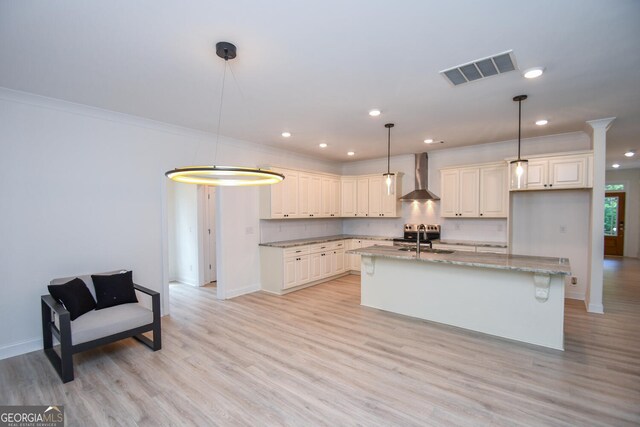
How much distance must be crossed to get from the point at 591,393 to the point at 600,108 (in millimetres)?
3287

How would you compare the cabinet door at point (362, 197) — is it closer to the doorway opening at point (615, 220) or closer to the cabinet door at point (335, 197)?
the cabinet door at point (335, 197)

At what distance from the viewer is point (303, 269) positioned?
5.75m

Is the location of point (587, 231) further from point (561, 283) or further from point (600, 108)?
point (561, 283)

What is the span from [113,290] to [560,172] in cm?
633

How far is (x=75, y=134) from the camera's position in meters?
3.56

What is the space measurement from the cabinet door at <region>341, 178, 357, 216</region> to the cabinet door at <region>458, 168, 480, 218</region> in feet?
7.73

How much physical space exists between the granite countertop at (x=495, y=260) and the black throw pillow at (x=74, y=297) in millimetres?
3307

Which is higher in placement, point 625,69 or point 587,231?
point 625,69

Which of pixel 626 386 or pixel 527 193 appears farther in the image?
pixel 527 193

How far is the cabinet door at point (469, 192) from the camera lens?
549 cm

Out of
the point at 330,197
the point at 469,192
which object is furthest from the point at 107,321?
the point at 469,192

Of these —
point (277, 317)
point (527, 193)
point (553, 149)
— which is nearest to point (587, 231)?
point (527, 193)

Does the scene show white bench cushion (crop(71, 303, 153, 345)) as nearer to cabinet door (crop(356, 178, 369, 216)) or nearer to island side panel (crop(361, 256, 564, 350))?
island side panel (crop(361, 256, 564, 350))

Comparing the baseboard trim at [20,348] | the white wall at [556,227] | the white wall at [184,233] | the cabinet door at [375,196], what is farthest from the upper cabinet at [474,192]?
the baseboard trim at [20,348]
